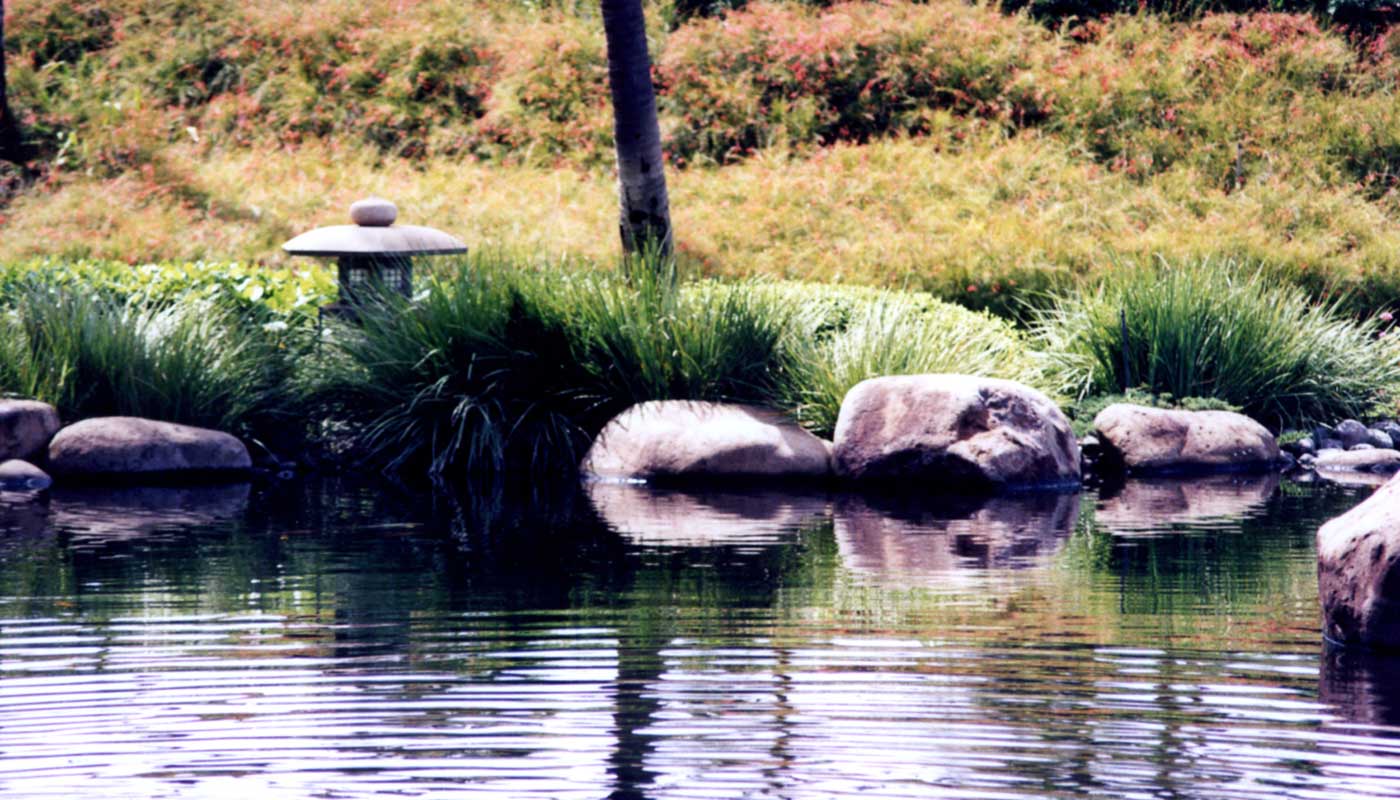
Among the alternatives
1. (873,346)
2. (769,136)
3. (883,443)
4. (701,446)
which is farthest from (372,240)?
(769,136)

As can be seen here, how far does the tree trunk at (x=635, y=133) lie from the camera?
43.4ft

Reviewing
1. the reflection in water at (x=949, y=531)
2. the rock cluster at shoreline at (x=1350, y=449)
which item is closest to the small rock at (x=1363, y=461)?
the rock cluster at shoreline at (x=1350, y=449)

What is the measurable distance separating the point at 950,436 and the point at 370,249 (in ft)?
14.2

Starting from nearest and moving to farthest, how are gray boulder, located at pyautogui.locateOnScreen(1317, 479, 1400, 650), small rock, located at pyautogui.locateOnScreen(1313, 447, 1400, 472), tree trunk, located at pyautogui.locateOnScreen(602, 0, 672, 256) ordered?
gray boulder, located at pyautogui.locateOnScreen(1317, 479, 1400, 650)
small rock, located at pyautogui.locateOnScreen(1313, 447, 1400, 472)
tree trunk, located at pyautogui.locateOnScreen(602, 0, 672, 256)

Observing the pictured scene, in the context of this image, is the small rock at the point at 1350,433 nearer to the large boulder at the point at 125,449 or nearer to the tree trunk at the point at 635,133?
the tree trunk at the point at 635,133

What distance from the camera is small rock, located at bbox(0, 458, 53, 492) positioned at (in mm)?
10820

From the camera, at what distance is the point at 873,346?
38.2 ft

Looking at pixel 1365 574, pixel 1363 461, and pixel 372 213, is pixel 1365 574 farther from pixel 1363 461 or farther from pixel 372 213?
pixel 372 213

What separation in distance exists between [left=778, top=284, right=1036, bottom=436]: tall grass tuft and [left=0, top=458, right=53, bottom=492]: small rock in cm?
489

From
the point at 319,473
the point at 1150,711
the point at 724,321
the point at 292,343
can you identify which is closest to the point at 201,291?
the point at 292,343

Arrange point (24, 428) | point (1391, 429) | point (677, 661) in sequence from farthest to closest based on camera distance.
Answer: point (1391, 429) → point (24, 428) → point (677, 661)

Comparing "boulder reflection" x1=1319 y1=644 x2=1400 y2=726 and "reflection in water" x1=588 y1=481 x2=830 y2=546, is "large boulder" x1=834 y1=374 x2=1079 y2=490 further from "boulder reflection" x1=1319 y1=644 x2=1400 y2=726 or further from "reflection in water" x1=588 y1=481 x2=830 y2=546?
"boulder reflection" x1=1319 y1=644 x2=1400 y2=726

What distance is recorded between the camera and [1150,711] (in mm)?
4801

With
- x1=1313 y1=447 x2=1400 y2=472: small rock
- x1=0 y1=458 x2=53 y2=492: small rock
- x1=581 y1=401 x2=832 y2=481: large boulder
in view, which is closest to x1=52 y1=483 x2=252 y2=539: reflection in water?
x1=0 y1=458 x2=53 y2=492: small rock
